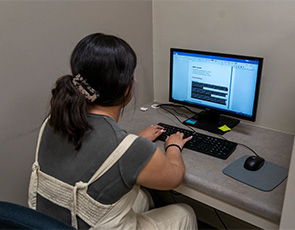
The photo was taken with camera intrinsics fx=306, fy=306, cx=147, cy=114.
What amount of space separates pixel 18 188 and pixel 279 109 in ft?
4.50

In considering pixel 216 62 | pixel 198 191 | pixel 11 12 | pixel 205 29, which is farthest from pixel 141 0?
pixel 198 191

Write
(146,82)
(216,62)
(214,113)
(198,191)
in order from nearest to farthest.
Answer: (198,191) → (216,62) → (214,113) → (146,82)

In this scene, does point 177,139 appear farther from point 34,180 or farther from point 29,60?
point 29,60

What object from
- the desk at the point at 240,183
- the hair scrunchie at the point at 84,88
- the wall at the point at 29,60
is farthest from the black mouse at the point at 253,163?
the wall at the point at 29,60

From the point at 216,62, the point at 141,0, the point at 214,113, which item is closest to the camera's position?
the point at 216,62

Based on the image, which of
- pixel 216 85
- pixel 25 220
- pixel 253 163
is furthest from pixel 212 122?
pixel 25 220

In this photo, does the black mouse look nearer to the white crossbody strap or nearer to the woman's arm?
the woman's arm

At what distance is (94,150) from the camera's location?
98 cm

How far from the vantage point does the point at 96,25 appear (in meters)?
1.59

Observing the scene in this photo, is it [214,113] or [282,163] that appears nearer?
[282,163]

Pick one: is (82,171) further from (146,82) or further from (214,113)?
(146,82)

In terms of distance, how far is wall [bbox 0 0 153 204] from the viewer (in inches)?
51.5

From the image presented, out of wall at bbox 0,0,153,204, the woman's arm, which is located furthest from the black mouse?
wall at bbox 0,0,153,204

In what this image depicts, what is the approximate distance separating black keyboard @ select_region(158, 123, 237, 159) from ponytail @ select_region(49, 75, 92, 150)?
58cm
